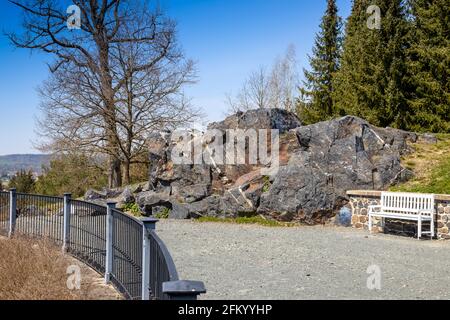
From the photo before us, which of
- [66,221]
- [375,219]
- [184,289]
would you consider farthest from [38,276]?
[375,219]

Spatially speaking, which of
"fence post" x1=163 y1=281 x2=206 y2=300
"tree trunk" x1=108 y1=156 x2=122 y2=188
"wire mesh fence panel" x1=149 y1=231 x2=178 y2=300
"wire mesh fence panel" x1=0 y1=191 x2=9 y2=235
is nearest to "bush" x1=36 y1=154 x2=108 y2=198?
"tree trunk" x1=108 y1=156 x2=122 y2=188

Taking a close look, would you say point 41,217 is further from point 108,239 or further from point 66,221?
point 108,239

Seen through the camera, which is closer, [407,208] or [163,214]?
[407,208]

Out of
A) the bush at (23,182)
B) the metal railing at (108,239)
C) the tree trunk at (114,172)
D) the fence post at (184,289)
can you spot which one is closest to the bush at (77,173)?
the tree trunk at (114,172)

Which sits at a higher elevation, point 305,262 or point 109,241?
point 109,241

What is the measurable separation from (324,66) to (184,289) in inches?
1244

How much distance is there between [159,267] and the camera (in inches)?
193

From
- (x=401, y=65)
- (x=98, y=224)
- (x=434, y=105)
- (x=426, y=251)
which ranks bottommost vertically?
(x=426, y=251)

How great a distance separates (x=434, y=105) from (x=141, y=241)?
20.3 metres

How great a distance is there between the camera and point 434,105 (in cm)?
2262

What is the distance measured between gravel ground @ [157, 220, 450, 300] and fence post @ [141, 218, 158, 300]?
1.09 m

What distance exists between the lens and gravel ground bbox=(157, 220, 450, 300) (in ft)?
22.8

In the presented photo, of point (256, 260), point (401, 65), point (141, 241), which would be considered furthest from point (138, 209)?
point (401, 65)
